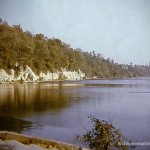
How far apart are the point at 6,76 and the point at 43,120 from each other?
4076cm

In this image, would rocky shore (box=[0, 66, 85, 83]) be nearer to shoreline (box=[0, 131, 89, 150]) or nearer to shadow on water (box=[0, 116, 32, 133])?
shadow on water (box=[0, 116, 32, 133])

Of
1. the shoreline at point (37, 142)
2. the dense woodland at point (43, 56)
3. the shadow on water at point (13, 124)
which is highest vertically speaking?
the dense woodland at point (43, 56)

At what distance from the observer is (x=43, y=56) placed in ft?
228

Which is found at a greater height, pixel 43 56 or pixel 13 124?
pixel 43 56

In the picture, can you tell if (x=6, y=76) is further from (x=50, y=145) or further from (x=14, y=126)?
(x=50, y=145)

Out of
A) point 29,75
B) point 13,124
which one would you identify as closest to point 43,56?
point 29,75

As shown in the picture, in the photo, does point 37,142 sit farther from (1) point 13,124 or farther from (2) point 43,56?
(2) point 43,56

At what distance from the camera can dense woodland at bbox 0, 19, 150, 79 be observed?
176ft

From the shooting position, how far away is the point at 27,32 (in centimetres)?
7419

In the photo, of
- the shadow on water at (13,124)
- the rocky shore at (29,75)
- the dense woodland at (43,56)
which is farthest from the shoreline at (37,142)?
the dense woodland at (43,56)

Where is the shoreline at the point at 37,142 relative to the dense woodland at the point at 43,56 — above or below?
below

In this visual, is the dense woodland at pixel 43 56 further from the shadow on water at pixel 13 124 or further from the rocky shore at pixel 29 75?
the shadow on water at pixel 13 124

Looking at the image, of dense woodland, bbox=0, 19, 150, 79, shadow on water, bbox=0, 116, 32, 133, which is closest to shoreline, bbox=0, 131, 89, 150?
shadow on water, bbox=0, 116, 32, 133

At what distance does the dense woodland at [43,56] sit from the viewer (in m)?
53.6
